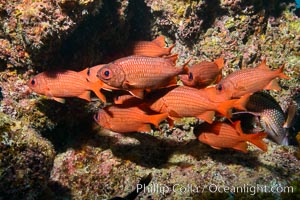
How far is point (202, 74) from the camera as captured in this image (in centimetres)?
394

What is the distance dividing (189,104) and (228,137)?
698 mm

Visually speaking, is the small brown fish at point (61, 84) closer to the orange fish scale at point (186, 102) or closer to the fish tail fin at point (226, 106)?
the orange fish scale at point (186, 102)

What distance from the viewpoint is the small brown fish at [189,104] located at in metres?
3.46

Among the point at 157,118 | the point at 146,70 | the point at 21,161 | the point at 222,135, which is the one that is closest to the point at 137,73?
the point at 146,70

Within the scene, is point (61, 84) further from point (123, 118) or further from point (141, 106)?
point (141, 106)

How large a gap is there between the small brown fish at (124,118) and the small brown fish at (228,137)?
708 mm

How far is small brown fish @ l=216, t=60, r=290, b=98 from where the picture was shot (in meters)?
3.76

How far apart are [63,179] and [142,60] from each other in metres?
2.15

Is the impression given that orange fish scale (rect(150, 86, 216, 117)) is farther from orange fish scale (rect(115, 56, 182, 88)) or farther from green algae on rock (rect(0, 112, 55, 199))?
green algae on rock (rect(0, 112, 55, 199))

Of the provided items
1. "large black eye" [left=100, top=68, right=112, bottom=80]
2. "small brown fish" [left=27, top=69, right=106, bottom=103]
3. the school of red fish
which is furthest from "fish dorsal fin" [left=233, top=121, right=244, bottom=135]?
"small brown fish" [left=27, top=69, right=106, bottom=103]

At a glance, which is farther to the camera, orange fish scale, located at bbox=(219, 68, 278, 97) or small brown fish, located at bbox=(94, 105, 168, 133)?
orange fish scale, located at bbox=(219, 68, 278, 97)

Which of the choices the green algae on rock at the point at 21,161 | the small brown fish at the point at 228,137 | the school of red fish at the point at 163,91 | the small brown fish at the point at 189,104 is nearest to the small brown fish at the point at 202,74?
the school of red fish at the point at 163,91

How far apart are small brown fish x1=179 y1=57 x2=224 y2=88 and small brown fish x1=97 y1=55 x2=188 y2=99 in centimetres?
63

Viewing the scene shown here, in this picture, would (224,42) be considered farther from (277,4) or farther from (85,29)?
(85,29)
